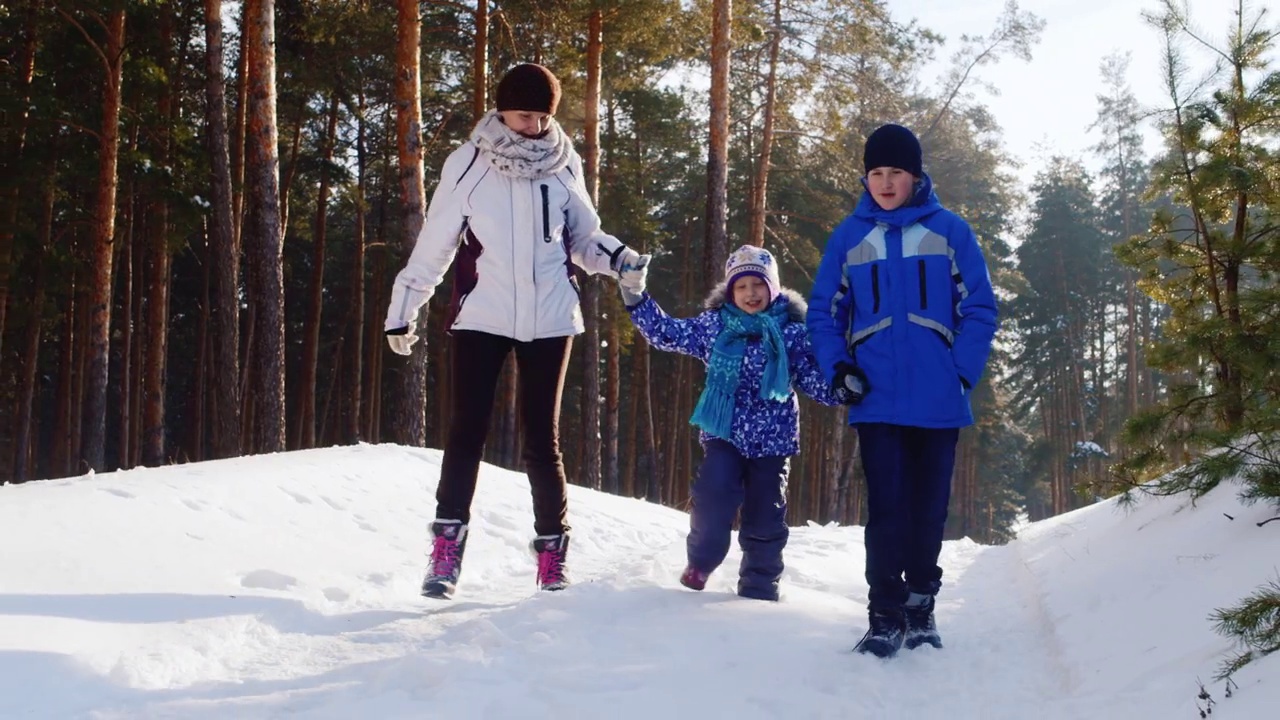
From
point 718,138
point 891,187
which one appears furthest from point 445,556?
point 718,138

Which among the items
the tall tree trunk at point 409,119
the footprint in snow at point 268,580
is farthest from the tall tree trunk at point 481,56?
the footprint in snow at point 268,580

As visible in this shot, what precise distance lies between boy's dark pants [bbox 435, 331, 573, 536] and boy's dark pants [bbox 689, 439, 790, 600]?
68 cm

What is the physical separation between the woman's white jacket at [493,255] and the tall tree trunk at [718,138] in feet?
29.3

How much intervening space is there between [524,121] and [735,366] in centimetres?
149

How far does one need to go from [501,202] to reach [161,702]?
250 centimetres

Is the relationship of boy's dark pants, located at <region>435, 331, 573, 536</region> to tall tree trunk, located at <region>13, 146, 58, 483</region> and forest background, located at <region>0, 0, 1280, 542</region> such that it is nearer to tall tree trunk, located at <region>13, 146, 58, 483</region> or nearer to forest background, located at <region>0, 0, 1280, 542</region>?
forest background, located at <region>0, 0, 1280, 542</region>

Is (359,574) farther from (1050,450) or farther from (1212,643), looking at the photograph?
(1050,450)

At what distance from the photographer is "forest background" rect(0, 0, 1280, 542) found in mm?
6348

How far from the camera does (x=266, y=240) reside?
1040cm

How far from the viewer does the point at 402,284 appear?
190 inches

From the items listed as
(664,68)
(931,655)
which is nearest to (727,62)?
(664,68)

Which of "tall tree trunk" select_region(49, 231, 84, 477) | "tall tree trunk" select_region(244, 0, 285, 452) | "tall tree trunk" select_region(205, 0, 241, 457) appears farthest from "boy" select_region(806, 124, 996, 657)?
"tall tree trunk" select_region(49, 231, 84, 477)

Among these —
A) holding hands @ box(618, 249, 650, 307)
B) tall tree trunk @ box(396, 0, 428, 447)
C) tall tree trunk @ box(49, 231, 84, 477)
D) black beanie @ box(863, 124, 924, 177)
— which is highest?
tall tree trunk @ box(396, 0, 428, 447)

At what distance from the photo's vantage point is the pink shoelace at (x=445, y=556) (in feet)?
15.7
